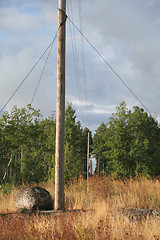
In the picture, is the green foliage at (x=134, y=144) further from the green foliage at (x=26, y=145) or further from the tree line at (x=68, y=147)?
the green foliage at (x=26, y=145)

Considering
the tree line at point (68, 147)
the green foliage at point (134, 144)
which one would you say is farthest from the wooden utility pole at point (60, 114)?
the green foliage at point (134, 144)

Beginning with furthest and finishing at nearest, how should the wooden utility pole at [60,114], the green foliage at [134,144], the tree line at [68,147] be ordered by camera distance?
the green foliage at [134,144] → the tree line at [68,147] → the wooden utility pole at [60,114]

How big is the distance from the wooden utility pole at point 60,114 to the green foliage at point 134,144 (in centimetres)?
1669

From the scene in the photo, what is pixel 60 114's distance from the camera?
9.28m

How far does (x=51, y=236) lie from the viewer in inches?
193

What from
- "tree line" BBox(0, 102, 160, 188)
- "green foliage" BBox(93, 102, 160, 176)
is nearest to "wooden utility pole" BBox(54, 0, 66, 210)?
"tree line" BBox(0, 102, 160, 188)

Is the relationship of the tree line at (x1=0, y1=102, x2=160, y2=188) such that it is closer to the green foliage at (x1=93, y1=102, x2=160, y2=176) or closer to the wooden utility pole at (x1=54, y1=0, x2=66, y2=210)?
the green foliage at (x1=93, y1=102, x2=160, y2=176)

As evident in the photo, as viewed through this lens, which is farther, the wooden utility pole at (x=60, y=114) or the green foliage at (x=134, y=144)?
the green foliage at (x=134, y=144)

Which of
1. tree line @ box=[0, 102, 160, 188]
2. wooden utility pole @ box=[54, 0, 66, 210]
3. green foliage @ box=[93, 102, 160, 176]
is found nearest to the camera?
wooden utility pole @ box=[54, 0, 66, 210]

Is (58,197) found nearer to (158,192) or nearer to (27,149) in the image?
(158,192)

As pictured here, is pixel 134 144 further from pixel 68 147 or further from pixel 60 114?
pixel 60 114

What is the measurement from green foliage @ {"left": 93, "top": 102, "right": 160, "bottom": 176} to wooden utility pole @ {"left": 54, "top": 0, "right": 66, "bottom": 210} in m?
16.7

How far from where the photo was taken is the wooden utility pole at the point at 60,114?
29.2 feet

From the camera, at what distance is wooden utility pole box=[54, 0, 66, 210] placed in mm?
8906
